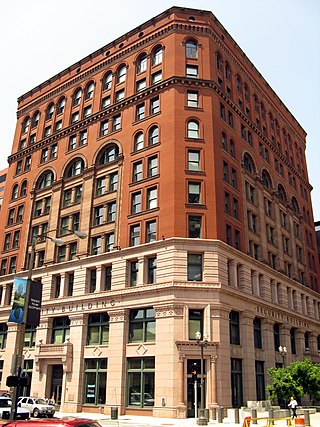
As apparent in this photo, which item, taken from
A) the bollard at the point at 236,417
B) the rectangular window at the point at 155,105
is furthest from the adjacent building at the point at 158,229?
the bollard at the point at 236,417

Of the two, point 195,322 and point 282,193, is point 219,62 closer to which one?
point 282,193

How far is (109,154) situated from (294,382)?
31022 mm

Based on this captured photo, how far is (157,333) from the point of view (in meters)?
37.2

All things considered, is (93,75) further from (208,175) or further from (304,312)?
(304,312)

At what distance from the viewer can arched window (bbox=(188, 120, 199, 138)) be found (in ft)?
148

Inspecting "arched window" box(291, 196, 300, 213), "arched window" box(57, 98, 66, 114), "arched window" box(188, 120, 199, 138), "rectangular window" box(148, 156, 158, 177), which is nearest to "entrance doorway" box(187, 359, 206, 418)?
"rectangular window" box(148, 156, 158, 177)

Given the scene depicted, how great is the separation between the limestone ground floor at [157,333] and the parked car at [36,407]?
5211 millimetres

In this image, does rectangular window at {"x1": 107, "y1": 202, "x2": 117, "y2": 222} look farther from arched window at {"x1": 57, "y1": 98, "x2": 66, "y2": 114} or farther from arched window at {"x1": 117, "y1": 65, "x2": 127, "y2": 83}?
arched window at {"x1": 57, "y1": 98, "x2": 66, "y2": 114}

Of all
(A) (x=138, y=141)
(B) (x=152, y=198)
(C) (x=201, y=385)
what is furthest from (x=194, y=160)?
(C) (x=201, y=385)

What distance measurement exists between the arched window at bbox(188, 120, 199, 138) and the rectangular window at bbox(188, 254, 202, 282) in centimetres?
1311

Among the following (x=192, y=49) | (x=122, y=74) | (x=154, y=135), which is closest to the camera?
(x=154, y=135)

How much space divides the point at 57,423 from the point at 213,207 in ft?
108

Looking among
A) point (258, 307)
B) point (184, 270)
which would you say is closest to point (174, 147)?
point (184, 270)

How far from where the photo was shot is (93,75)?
57344 mm
